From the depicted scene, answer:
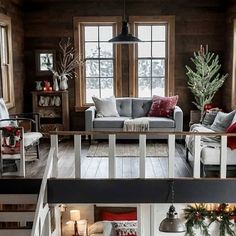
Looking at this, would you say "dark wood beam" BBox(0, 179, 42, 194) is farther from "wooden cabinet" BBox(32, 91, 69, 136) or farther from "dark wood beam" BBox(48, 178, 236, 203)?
"wooden cabinet" BBox(32, 91, 69, 136)

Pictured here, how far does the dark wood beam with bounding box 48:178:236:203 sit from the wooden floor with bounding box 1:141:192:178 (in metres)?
0.54

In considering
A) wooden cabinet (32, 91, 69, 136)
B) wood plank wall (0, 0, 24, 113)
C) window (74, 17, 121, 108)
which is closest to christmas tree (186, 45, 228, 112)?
window (74, 17, 121, 108)

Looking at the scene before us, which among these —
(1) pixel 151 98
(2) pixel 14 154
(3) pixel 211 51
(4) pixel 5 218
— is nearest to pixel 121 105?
(1) pixel 151 98

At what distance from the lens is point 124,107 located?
914 cm


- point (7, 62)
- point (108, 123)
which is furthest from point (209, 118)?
point (7, 62)

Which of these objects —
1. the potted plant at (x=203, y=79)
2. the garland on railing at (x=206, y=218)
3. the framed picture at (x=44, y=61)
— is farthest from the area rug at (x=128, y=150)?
the framed picture at (x=44, y=61)

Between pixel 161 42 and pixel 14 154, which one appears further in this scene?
pixel 161 42

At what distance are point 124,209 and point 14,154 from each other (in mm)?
3159

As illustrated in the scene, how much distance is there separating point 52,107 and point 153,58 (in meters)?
2.40

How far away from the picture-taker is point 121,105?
917cm

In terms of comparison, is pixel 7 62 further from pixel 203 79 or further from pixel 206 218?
pixel 206 218

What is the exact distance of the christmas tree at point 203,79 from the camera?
873cm

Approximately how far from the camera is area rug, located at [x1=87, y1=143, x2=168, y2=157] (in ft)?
25.4

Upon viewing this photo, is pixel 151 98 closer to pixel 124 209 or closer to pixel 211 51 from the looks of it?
pixel 211 51
